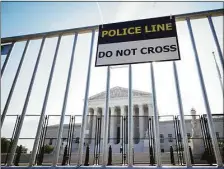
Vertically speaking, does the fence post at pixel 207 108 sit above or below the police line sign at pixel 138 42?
below

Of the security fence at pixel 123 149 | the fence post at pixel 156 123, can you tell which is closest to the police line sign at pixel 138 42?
the fence post at pixel 156 123

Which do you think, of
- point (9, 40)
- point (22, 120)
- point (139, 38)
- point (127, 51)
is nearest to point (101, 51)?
point (127, 51)

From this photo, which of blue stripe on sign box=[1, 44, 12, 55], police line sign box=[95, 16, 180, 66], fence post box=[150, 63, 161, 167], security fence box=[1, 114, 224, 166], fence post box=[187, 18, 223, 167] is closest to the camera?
fence post box=[187, 18, 223, 167]

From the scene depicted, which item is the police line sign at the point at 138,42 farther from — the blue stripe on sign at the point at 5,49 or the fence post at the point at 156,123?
the blue stripe on sign at the point at 5,49

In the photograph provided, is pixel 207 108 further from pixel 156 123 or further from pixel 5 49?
pixel 5 49

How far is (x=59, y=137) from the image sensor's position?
2.09 meters

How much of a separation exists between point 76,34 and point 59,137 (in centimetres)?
156

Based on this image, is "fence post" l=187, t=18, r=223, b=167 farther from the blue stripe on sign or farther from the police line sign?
the blue stripe on sign

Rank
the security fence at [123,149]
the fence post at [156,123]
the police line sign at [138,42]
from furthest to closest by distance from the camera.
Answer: the security fence at [123,149]
the police line sign at [138,42]
the fence post at [156,123]

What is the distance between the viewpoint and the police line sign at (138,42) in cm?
217

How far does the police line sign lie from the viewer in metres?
2.17

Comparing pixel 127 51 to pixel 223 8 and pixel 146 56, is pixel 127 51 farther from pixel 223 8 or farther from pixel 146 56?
pixel 223 8

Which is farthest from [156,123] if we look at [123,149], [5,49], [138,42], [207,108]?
[123,149]

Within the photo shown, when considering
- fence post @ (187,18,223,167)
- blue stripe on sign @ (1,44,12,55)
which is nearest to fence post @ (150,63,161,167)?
fence post @ (187,18,223,167)
